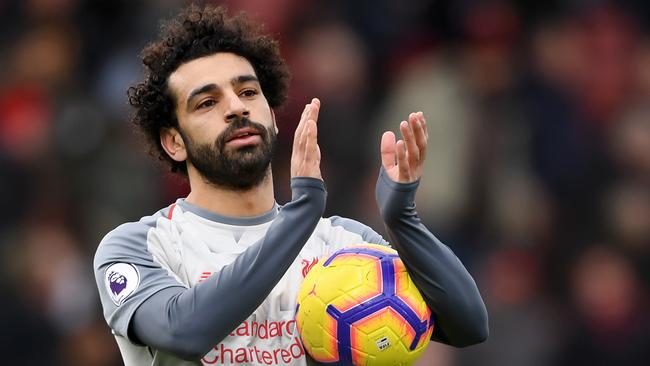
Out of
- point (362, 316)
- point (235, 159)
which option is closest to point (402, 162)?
point (362, 316)

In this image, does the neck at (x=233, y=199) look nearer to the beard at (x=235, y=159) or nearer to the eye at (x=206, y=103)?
the beard at (x=235, y=159)

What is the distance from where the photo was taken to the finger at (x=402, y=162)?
4.66m

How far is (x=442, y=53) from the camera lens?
10836 mm

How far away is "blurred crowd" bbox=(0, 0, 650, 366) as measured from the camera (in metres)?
9.38

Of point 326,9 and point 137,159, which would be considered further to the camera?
point 326,9

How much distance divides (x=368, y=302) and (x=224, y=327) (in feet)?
1.80

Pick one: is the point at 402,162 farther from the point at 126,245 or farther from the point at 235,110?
the point at 126,245

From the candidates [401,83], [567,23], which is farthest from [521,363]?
[567,23]

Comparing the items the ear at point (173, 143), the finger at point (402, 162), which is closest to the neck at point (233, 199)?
the ear at point (173, 143)

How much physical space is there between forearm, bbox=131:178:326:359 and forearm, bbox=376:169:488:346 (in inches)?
10.9

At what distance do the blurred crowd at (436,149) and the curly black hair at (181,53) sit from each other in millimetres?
3680

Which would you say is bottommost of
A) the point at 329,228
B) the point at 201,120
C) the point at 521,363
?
the point at 521,363

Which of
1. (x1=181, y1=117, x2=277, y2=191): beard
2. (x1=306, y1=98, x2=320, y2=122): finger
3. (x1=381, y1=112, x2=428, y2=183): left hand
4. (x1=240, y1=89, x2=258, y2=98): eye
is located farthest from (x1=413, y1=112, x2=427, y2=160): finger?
(x1=240, y1=89, x2=258, y2=98): eye

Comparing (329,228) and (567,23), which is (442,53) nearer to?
(567,23)
